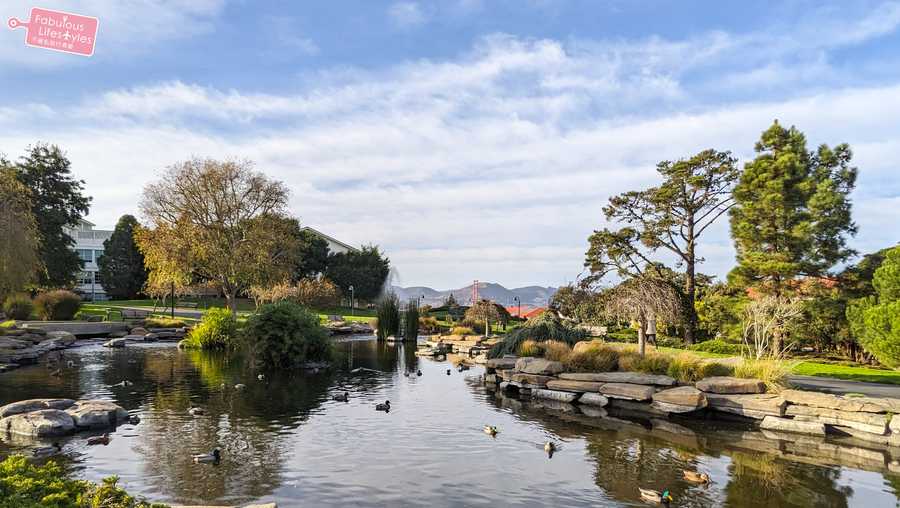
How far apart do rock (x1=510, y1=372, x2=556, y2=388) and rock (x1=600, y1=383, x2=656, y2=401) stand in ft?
6.31

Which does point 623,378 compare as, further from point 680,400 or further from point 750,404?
point 750,404

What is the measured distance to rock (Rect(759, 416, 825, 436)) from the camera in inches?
489

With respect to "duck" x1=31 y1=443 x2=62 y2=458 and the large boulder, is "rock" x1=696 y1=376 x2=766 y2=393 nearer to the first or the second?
"duck" x1=31 y1=443 x2=62 y2=458

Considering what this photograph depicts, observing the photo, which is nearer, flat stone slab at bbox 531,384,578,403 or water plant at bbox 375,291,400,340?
flat stone slab at bbox 531,384,578,403

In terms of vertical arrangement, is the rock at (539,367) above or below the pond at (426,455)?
above

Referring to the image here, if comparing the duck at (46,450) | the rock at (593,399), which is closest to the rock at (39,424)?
the duck at (46,450)

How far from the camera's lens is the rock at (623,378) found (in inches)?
592

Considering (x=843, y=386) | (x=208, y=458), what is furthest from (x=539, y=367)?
(x=208, y=458)

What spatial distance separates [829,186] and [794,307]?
7363mm

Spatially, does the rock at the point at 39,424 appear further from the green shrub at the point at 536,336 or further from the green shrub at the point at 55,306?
the green shrub at the point at 55,306

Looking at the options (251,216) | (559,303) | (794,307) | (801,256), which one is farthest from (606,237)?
(251,216)

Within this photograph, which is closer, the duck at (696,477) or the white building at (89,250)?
the duck at (696,477)

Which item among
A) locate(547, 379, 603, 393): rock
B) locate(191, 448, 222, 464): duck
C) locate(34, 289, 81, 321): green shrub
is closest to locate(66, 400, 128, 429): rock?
locate(191, 448, 222, 464): duck

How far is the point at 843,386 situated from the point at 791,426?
4070 millimetres
